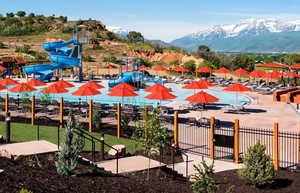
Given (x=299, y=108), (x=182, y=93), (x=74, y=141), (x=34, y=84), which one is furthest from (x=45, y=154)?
(x=182, y=93)

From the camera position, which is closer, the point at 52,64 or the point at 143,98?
the point at 143,98

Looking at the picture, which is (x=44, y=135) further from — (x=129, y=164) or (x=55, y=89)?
(x=55, y=89)

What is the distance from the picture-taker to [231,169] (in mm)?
13828

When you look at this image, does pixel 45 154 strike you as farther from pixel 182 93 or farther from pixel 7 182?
pixel 182 93

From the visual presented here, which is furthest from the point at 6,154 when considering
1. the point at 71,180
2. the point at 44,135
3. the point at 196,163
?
the point at 196,163

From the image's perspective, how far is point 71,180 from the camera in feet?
31.1

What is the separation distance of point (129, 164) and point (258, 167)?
3888 millimetres

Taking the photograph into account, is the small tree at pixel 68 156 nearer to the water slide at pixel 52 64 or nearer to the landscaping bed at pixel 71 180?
the landscaping bed at pixel 71 180

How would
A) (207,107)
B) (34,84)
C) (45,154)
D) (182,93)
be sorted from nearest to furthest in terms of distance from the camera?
(45,154) < (34,84) < (207,107) < (182,93)

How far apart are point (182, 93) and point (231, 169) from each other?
2364cm

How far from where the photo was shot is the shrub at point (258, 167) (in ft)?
37.9

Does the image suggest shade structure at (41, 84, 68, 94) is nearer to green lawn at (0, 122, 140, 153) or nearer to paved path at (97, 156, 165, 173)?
green lawn at (0, 122, 140, 153)

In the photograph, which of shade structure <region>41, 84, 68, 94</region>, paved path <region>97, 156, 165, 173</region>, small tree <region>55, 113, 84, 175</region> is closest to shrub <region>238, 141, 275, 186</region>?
paved path <region>97, 156, 165, 173</region>

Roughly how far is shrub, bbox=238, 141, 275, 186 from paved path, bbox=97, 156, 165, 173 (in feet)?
8.83
